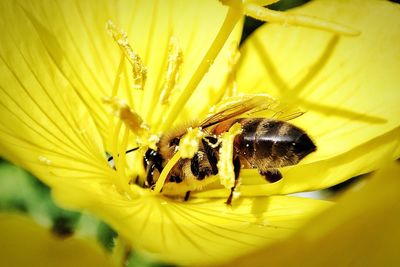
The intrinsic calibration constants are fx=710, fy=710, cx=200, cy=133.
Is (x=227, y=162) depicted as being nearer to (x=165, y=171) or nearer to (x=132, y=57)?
(x=165, y=171)

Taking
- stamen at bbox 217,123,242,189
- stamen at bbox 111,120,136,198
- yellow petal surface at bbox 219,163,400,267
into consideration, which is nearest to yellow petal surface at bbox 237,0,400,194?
stamen at bbox 217,123,242,189

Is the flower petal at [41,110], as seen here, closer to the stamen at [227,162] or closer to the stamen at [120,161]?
the stamen at [120,161]

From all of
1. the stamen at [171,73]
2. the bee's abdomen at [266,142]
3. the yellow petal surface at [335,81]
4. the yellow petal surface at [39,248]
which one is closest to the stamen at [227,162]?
the bee's abdomen at [266,142]

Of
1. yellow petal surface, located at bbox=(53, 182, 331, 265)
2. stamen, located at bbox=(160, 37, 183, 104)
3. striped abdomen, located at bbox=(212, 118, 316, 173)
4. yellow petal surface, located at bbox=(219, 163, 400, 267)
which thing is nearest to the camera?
yellow petal surface, located at bbox=(219, 163, 400, 267)

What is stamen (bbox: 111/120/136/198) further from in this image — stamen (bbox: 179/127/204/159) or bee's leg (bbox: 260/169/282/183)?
bee's leg (bbox: 260/169/282/183)

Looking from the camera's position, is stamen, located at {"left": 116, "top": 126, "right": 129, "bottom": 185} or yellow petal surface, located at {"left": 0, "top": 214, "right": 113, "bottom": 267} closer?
yellow petal surface, located at {"left": 0, "top": 214, "right": 113, "bottom": 267}
